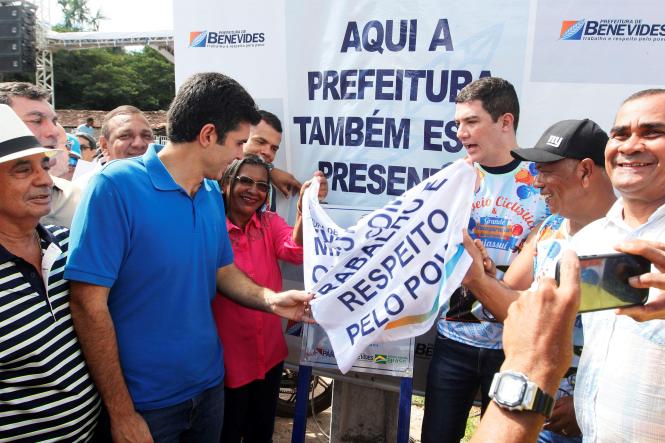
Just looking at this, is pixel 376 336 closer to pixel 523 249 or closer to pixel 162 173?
pixel 523 249

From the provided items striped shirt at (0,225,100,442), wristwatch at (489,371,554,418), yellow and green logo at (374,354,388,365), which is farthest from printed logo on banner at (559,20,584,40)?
striped shirt at (0,225,100,442)

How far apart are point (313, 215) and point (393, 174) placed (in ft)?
2.67

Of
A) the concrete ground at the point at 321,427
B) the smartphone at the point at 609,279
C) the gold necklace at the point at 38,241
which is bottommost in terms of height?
the concrete ground at the point at 321,427

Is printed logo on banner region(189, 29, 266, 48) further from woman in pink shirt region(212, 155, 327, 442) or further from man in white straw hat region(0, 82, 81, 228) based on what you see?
man in white straw hat region(0, 82, 81, 228)

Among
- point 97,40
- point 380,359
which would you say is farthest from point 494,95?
point 97,40

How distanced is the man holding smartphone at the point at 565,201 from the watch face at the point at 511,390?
1029mm

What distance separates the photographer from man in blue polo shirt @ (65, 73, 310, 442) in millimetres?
1893

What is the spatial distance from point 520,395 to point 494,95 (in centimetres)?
184

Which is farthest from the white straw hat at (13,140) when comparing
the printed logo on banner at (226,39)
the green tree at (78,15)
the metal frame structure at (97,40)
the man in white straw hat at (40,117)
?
the green tree at (78,15)

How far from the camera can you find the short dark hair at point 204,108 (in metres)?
2.15

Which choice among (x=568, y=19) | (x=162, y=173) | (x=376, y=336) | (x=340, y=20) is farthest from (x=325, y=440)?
(x=568, y=19)

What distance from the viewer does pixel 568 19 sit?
8.78ft

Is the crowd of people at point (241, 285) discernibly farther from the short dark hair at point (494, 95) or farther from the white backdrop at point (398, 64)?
the white backdrop at point (398, 64)

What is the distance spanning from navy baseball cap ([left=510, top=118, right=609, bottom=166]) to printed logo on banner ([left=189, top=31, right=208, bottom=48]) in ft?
8.06
